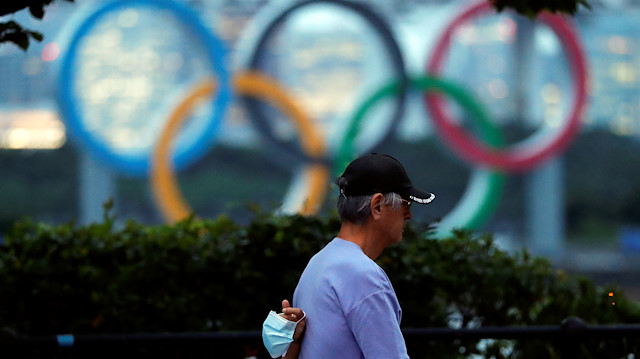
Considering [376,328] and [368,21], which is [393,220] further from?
[368,21]

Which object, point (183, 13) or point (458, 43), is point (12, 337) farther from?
point (458, 43)

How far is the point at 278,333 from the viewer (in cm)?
238

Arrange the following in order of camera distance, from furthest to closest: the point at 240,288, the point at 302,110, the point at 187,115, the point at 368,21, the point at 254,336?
the point at 368,21 < the point at 187,115 < the point at 302,110 < the point at 240,288 < the point at 254,336

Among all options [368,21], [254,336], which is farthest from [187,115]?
[254,336]

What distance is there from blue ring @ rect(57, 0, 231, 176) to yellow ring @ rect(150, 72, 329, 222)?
1.05 ft

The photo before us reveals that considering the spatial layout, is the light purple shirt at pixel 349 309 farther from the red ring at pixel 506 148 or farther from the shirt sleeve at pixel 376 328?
the red ring at pixel 506 148

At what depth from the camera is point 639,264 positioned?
2259 cm

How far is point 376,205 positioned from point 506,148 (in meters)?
17.8

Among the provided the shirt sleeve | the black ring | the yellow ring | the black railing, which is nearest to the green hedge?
the black railing

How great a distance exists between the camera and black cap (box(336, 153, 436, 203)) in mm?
2365

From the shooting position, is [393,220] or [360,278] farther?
[393,220]

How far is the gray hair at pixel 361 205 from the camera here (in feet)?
7.78

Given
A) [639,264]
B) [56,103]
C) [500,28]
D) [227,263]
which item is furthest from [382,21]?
[227,263]

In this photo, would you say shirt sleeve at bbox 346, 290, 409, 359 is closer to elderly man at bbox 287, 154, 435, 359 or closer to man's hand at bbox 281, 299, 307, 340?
elderly man at bbox 287, 154, 435, 359
